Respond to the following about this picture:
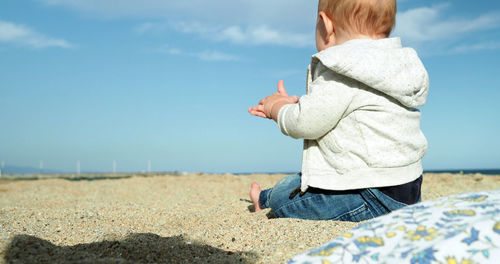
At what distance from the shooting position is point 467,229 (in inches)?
50.1

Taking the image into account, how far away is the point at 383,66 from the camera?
1.95 meters

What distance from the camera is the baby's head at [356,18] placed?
6.82 ft

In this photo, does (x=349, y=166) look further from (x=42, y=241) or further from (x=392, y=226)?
(x=42, y=241)

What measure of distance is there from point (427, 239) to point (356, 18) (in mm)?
1265

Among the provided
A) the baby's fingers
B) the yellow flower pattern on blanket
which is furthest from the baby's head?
the yellow flower pattern on blanket

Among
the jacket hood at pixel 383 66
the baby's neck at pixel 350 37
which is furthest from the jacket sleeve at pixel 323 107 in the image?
the baby's neck at pixel 350 37

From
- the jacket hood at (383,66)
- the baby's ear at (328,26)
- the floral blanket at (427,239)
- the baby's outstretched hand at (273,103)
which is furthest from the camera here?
the baby's outstretched hand at (273,103)

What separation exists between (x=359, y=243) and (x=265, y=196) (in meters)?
1.65

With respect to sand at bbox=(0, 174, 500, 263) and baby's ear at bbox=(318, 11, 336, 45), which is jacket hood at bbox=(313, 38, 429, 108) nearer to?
baby's ear at bbox=(318, 11, 336, 45)

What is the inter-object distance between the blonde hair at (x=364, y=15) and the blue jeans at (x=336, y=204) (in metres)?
0.88

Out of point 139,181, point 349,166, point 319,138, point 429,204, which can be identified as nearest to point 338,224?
point 349,166

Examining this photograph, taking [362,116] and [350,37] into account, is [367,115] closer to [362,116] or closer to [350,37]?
[362,116]

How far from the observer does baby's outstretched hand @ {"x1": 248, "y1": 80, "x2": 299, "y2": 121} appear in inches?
92.3

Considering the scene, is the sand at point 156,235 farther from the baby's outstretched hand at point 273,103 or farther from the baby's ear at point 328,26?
the baby's ear at point 328,26
